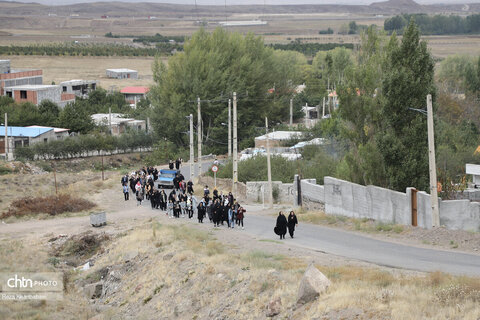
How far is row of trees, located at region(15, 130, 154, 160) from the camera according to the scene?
65.8 metres

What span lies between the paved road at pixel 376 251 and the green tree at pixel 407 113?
A: 342 centimetres

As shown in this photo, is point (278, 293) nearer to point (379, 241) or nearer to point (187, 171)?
point (379, 241)

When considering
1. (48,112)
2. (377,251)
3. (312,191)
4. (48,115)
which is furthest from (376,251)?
(48,112)

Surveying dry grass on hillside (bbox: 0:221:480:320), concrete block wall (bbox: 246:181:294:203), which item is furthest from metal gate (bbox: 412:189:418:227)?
concrete block wall (bbox: 246:181:294:203)

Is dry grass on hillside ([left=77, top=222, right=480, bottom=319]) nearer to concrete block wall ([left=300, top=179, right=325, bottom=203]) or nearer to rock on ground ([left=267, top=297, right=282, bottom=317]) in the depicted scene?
rock on ground ([left=267, top=297, right=282, bottom=317])

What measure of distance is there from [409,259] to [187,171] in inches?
1410

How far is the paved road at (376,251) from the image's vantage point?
1902 centimetres

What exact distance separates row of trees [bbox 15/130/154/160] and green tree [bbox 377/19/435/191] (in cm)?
4480

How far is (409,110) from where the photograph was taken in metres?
27.7

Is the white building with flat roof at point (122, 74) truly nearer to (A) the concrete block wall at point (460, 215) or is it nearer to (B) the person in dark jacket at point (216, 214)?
(B) the person in dark jacket at point (216, 214)

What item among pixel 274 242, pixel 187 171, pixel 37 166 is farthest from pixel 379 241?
pixel 37 166

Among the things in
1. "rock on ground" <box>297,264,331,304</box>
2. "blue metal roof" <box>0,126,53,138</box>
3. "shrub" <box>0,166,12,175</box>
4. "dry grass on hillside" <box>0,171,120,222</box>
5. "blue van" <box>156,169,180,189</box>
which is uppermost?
"blue metal roof" <box>0,126,53,138</box>

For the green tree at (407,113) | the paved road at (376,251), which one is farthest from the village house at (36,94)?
the green tree at (407,113)

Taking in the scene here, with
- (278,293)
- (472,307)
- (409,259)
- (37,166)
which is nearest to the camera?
(472,307)
